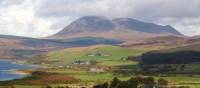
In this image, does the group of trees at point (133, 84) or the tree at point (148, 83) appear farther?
the tree at point (148, 83)

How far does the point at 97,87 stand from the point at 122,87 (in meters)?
10.6

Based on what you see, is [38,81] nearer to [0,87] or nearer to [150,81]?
[0,87]

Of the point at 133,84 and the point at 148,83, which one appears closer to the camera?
the point at 133,84

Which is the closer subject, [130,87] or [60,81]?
[130,87]

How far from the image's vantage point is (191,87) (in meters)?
160

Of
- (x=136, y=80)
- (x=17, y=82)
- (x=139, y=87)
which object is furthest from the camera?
(x=17, y=82)

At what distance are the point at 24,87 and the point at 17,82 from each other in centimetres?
2369

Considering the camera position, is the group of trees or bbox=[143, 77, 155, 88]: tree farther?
bbox=[143, 77, 155, 88]: tree

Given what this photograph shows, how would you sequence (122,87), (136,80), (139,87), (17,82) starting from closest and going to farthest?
(122,87) → (139,87) → (136,80) → (17,82)

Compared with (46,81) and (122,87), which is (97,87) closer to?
(122,87)

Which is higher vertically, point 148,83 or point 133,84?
point 133,84

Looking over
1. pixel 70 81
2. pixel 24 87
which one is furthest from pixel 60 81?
pixel 24 87

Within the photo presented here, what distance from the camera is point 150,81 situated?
168250 mm

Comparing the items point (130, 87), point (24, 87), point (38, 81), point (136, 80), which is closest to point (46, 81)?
point (38, 81)
